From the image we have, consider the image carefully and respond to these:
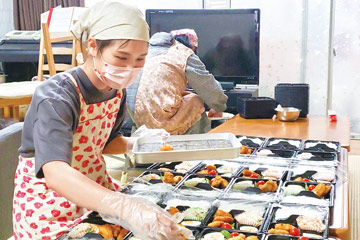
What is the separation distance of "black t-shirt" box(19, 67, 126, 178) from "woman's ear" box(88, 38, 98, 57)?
79 mm

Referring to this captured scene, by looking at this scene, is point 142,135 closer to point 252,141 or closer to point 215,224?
point 252,141

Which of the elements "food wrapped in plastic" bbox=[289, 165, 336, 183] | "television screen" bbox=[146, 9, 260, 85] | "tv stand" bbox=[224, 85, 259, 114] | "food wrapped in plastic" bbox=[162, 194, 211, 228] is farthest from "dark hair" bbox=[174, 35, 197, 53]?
"food wrapped in plastic" bbox=[162, 194, 211, 228]

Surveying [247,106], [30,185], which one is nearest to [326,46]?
[247,106]

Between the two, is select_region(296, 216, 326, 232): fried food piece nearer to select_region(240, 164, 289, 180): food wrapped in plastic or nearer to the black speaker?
select_region(240, 164, 289, 180): food wrapped in plastic

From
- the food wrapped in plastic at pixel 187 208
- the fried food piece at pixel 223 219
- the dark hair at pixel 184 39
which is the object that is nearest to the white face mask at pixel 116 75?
the food wrapped in plastic at pixel 187 208

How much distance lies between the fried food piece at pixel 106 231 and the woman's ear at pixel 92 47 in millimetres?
499

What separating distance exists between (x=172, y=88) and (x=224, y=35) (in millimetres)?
1376

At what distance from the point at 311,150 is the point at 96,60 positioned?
955mm

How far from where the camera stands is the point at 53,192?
149 centimetres

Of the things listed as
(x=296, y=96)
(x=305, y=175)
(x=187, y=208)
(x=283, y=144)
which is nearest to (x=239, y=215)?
(x=187, y=208)

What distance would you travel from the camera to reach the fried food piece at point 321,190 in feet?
4.68

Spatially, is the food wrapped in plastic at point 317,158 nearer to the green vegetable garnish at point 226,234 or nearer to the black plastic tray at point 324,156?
the black plastic tray at point 324,156

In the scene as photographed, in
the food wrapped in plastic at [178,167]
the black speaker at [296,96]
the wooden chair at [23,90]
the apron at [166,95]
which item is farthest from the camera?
the wooden chair at [23,90]

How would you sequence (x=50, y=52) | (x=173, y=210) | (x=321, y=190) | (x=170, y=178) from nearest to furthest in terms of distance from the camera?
(x=173, y=210), (x=321, y=190), (x=170, y=178), (x=50, y=52)
